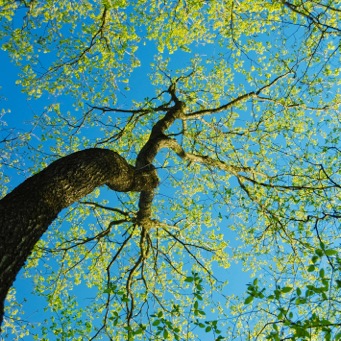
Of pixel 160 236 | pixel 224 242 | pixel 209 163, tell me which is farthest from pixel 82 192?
pixel 224 242

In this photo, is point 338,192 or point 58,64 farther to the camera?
point 58,64

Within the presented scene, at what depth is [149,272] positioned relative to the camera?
11750 millimetres

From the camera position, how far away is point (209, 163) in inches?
392

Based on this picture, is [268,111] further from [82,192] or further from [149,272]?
[82,192]

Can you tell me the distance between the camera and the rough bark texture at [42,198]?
3968 mm

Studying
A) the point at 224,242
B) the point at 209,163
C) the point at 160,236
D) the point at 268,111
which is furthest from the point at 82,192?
the point at 268,111

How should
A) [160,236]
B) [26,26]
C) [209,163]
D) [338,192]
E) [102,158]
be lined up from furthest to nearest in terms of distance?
[160,236] < [209,163] < [26,26] < [338,192] < [102,158]

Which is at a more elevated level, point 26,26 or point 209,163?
point 26,26

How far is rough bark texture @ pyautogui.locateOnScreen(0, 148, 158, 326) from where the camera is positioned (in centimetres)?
397

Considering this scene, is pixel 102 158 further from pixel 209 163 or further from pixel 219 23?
pixel 219 23

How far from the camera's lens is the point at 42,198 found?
4.72 metres

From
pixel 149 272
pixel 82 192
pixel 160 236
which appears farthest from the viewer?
pixel 149 272

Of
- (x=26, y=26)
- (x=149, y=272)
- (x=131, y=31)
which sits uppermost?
(x=131, y=31)

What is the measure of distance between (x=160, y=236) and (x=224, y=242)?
74.6 inches
